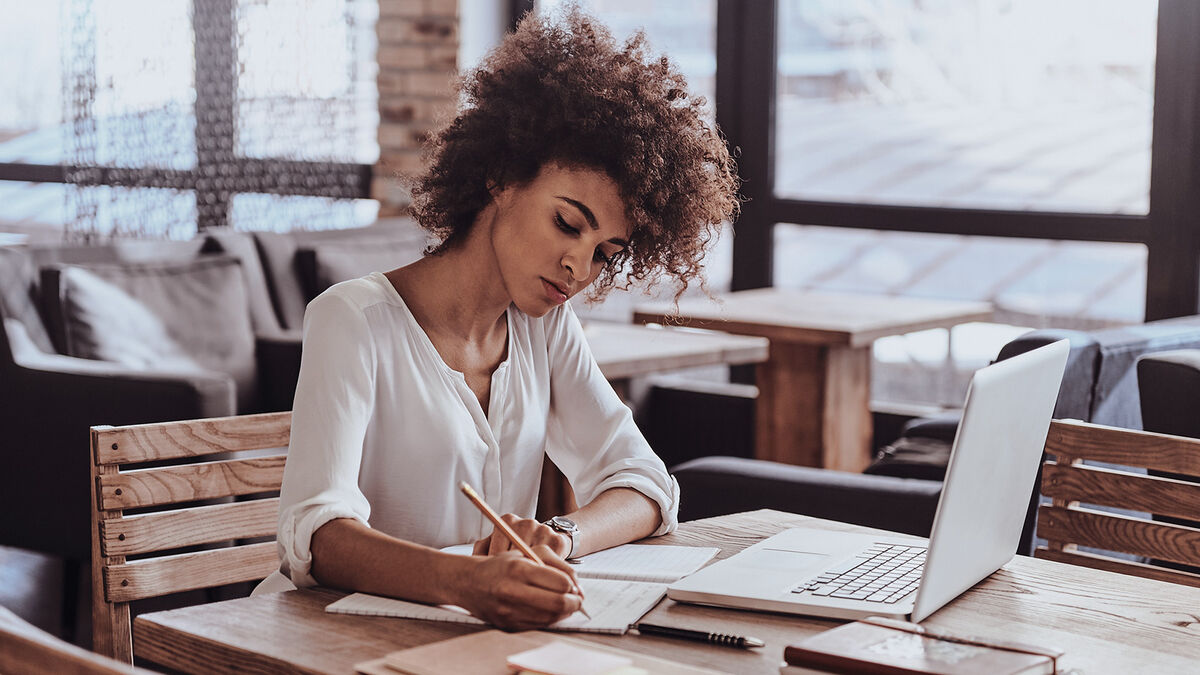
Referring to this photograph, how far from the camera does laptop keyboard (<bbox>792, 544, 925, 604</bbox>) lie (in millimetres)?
1387

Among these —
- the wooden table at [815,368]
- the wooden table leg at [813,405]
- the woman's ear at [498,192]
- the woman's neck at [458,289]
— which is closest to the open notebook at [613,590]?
the woman's neck at [458,289]

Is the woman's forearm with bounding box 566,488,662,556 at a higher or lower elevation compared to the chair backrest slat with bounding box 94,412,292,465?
lower

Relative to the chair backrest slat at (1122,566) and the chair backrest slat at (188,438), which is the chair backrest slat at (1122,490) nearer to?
the chair backrest slat at (1122,566)

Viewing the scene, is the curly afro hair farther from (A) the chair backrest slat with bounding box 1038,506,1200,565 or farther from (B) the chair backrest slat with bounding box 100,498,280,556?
(A) the chair backrest slat with bounding box 1038,506,1200,565

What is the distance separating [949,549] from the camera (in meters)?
1.31

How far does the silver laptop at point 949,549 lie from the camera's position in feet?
4.09

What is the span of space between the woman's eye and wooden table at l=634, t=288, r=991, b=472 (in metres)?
1.92

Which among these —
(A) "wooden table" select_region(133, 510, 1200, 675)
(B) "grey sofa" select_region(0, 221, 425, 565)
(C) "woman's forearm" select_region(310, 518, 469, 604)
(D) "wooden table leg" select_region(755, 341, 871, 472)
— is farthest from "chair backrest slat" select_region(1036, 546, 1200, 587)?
(B) "grey sofa" select_region(0, 221, 425, 565)

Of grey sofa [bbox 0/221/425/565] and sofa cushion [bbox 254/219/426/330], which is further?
sofa cushion [bbox 254/219/426/330]

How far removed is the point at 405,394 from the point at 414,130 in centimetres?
360

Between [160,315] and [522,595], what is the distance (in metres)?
2.86

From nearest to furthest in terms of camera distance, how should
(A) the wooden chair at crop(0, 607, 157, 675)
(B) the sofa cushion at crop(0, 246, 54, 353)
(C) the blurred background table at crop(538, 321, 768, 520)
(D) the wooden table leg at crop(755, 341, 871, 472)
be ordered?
(A) the wooden chair at crop(0, 607, 157, 675)
(C) the blurred background table at crop(538, 321, 768, 520)
(B) the sofa cushion at crop(0, 246, 54, 353)
(D) the wooden table leg at crop(755, 341, 871, 472)

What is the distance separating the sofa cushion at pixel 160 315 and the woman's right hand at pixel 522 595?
8.28 ft

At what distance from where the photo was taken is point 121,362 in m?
3.61
